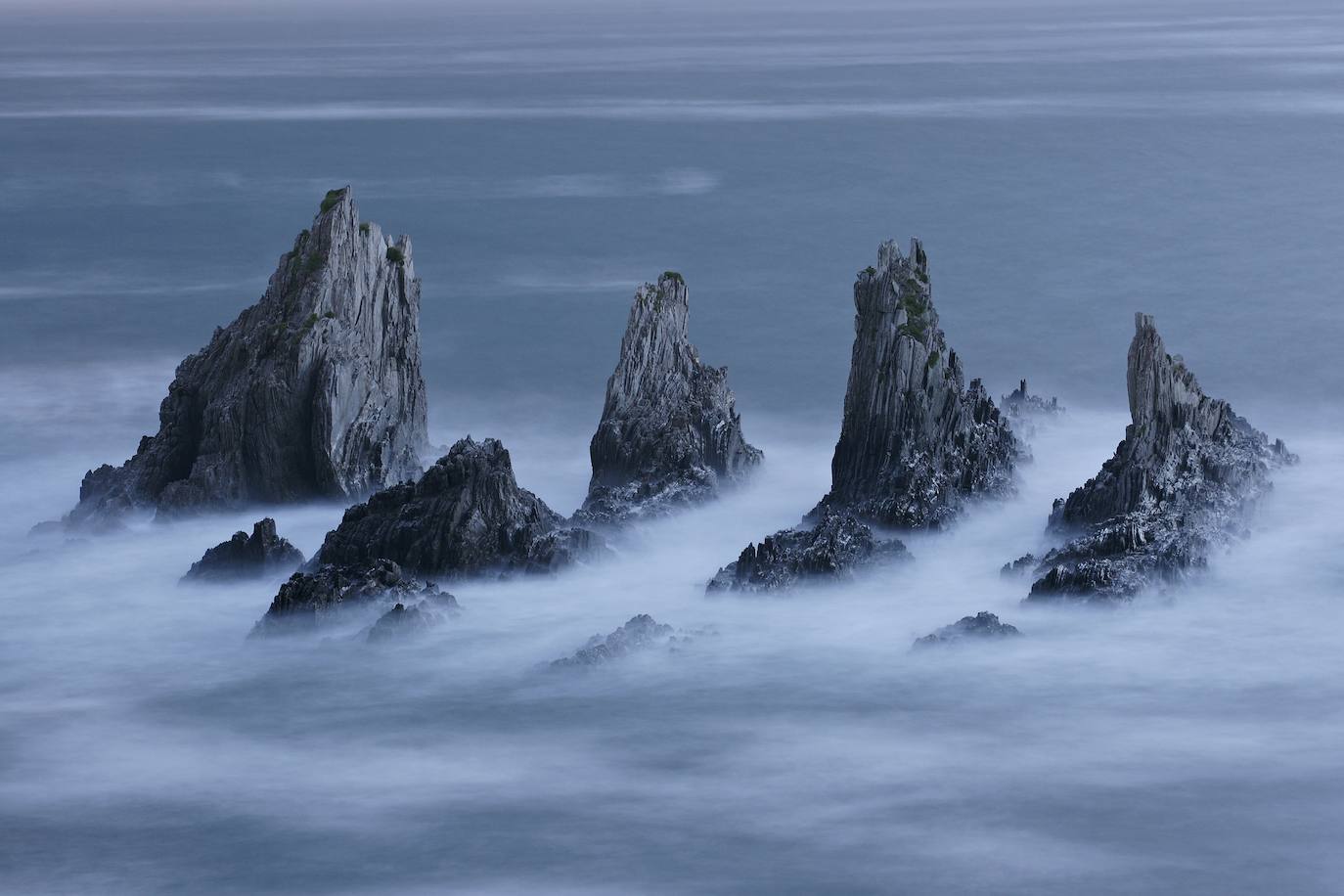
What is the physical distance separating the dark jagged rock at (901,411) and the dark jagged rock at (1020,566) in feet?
8.93

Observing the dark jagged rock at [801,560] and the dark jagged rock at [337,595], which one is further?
the dark jagged rock at [801,560]

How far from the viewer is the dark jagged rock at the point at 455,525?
40781 millimetres

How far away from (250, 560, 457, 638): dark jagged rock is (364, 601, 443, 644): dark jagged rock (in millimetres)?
265

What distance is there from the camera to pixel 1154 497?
4253 cm

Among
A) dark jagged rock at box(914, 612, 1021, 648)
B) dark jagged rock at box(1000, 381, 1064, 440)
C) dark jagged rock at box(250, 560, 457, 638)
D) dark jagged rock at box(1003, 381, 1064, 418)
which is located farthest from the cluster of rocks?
dark jagged rock at box(1003, 381, 1064, 418)

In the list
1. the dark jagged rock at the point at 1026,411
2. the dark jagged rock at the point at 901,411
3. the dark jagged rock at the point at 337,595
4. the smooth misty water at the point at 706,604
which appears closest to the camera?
the smooth misty water at the point at 706,604

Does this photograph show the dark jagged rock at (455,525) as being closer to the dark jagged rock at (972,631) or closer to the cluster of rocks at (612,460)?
the cluster of rocks at (612,460)

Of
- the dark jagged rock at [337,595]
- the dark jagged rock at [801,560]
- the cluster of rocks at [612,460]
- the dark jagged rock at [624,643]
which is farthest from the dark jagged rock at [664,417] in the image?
the dark jagged rock at [624,643]

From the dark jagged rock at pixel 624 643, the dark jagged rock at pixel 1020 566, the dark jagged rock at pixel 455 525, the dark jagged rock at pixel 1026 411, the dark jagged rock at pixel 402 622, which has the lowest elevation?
the dark jagged rock at pixel 624 643

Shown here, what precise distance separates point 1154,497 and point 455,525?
43.9 feet

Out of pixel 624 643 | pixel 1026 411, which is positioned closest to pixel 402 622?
pixel 624 643

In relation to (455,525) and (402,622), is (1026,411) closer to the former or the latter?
(455,525)

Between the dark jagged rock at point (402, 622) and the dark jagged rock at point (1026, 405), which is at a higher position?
the dark jagged rock at point (1026, 405)

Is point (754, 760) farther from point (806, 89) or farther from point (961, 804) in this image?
point (806, 89)
